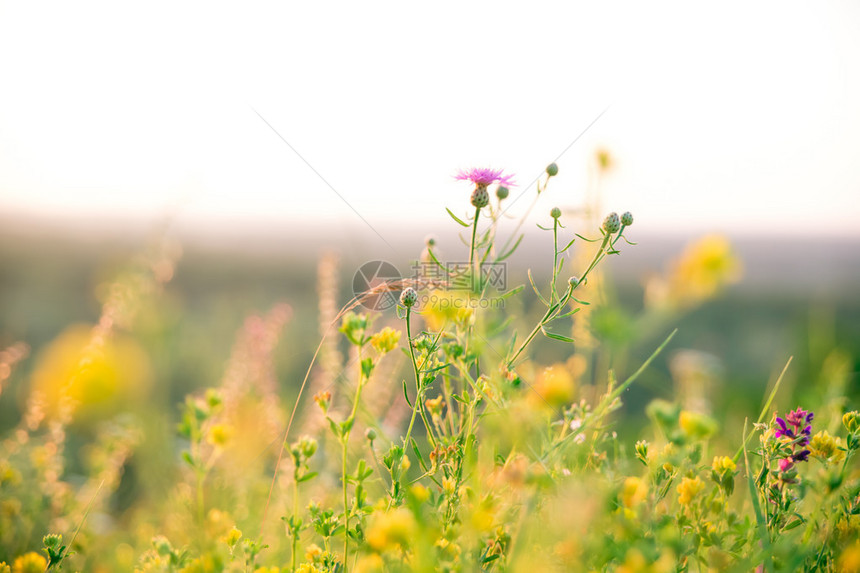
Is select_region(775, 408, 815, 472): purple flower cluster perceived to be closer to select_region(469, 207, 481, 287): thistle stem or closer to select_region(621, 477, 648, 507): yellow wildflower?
select_region(621, 477, 648, 507): yellow wildflower

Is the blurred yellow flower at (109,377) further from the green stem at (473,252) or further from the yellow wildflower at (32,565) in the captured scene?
the green stem at (473,252)

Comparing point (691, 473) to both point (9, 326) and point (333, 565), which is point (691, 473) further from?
point (9, 326)

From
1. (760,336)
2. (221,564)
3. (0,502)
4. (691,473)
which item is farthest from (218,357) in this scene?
(760,336)

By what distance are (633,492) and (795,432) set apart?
35 cm

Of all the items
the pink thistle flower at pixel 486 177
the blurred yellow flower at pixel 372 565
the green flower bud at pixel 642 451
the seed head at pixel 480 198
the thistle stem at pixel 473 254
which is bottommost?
the blurred yellow flower at pixel 372 565

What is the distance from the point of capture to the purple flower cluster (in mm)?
802

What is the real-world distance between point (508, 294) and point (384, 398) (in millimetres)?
866

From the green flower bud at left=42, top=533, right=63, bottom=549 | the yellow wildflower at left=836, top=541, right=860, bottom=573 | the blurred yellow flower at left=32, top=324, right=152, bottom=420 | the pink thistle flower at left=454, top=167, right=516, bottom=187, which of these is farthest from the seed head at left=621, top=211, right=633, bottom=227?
the blurred yellow flower at left=32, top=324, right=152, bottom=420

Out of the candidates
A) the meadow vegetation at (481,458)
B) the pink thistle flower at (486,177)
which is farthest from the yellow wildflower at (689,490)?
the pink thistle flower at (486,177)

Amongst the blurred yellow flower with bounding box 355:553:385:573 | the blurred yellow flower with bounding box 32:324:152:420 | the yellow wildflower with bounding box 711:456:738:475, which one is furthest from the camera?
the blurred yellow flower with bounding box 32:324:152:420

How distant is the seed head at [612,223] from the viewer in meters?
1.00

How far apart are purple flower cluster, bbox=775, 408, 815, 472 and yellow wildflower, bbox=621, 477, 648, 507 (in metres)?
0.28

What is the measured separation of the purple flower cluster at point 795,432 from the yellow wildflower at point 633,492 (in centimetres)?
28

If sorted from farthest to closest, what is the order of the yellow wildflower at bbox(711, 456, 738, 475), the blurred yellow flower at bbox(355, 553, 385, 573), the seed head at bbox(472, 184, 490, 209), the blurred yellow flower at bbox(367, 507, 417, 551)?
the seed head at bbox(472, 184, 490, 209), the yellow wildflower at bbox(711, 456, 738, 475), the blurred yellow flower at bbox(355, 553, 385, 573), the blurred yellow flower at bbox(367, 507, 417, 551)
